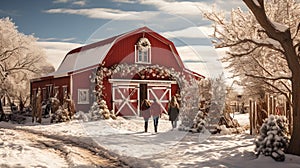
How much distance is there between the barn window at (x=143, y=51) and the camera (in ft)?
90.2

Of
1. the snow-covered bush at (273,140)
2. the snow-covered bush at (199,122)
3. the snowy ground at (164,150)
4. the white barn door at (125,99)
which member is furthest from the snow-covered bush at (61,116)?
the snow-covered bush at (273,140)

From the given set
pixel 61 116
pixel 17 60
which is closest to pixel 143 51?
pixel 61 116

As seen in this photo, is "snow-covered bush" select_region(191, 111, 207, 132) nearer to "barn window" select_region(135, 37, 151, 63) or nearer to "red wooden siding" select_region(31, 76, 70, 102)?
"barn window" select_region(135, 37, 151, 63)

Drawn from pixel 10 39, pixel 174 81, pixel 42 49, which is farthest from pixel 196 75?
pixel 42 49

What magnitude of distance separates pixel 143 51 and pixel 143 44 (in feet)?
1.69

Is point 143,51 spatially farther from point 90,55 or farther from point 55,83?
point 55,83

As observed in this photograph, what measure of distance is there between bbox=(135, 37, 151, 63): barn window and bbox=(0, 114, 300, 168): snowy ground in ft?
34.6

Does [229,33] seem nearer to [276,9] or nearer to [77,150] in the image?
[276,9]

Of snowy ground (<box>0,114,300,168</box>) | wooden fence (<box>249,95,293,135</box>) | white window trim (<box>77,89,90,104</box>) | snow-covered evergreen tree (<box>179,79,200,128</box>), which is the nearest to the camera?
snowy ground (<box>0,114,300,168</box>)

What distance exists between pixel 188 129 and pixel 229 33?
518cm

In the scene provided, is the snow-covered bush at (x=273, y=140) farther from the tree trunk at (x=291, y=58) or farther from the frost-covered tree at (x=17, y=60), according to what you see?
the frost-covered tree at (x=17, y=60)

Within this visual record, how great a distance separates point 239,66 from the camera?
69.2 feet

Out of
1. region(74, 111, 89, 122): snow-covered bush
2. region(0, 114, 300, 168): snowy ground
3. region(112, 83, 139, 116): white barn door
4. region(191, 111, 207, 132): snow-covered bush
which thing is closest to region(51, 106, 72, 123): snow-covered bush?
region(74, 111, 89, 122): snow-covered bush

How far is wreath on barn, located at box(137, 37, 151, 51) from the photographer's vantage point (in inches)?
1083
